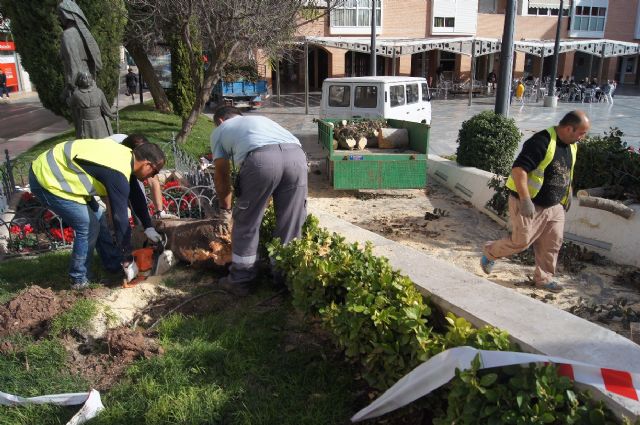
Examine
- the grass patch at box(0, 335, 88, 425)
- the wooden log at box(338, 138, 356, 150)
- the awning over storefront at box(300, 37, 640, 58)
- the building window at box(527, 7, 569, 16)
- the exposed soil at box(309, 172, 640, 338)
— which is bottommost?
the exposed soil at box(309, 172, 640, 338)

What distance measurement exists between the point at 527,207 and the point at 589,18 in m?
41.7

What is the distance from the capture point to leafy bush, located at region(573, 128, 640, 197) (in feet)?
19.8

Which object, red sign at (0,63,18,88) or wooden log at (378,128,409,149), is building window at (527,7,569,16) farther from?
red sign at (0,63,18,88)

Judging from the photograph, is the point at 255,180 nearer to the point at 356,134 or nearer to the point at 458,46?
the point at 356,134

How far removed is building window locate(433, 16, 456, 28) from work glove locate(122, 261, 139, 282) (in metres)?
34.7

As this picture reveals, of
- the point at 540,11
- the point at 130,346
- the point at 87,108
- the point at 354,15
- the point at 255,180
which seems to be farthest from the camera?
the point at 540,11

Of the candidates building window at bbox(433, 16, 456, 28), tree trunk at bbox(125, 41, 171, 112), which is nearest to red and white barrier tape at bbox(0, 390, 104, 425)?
tree trunk at bbox(125, 41, 171, 112)

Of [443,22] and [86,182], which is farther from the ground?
[443,22]

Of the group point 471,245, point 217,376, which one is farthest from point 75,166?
point 471,245

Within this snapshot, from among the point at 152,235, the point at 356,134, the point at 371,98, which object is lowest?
the point at 152,235

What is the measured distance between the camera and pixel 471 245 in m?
6.24

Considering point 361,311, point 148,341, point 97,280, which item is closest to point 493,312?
point 361,311

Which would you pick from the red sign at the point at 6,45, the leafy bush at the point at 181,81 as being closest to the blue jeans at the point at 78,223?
the leafy bush at the point at 181,81

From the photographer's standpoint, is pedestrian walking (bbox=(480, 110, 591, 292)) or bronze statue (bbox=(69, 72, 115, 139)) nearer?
pedestrian walking (bbox=(480, 110, 591, 292))
